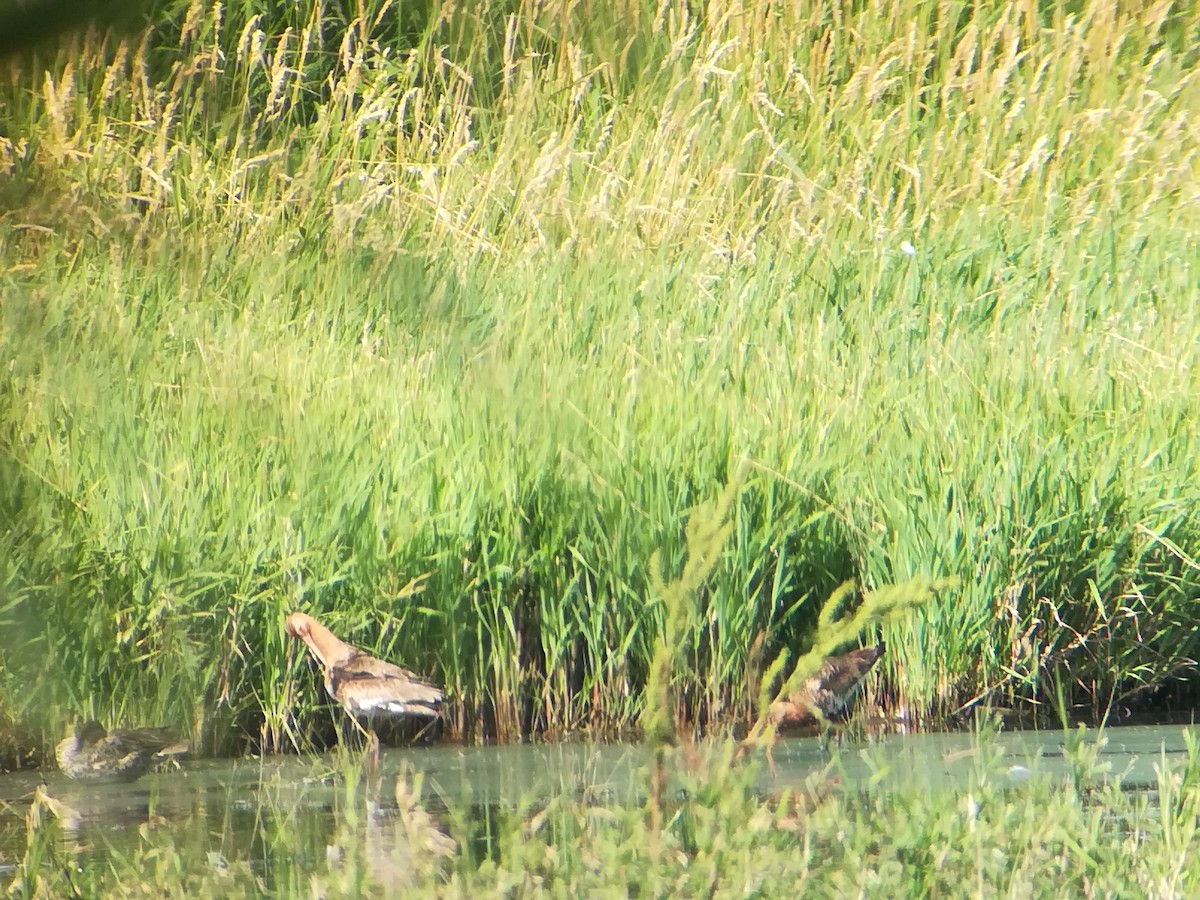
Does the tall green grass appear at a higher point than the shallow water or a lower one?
higher

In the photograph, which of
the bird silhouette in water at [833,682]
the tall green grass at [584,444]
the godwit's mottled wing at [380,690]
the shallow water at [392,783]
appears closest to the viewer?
the shallow water at [392,783]

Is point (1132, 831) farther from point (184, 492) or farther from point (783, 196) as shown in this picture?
point (783, 196)

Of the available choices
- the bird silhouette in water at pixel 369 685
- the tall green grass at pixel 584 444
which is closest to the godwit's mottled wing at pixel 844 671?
the tall green grass at pixel 584 444

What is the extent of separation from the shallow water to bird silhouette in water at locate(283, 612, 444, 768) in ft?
0.56

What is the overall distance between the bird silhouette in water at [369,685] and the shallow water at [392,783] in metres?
0.17

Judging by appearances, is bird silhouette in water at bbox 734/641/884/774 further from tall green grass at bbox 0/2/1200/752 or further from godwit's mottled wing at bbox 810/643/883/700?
tall green grass at bbox 0/2/1200/752

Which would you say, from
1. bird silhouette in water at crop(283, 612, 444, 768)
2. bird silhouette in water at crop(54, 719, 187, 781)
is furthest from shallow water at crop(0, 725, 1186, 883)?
bird silhouette in water at crop(283, 612, 444, 768)

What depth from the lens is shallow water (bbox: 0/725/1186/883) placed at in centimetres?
364

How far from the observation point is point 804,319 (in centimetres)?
630

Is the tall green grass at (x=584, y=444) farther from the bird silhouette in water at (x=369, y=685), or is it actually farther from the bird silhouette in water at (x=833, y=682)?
the bird silhouette in water at (x=369, y=685)

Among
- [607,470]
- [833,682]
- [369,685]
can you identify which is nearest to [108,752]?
[369,685]

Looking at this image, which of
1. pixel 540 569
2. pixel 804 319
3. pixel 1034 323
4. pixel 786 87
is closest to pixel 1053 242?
pixel 1034 323

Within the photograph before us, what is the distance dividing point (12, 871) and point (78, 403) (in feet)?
6.27

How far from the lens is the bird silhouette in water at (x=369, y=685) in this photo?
422 centimetres
